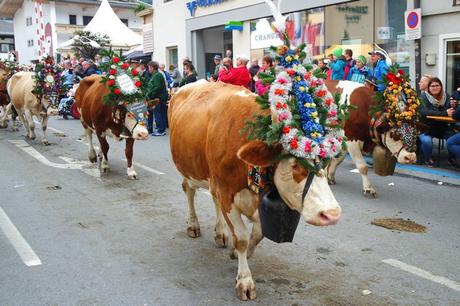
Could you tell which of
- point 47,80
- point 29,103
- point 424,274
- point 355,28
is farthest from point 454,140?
point 29,103

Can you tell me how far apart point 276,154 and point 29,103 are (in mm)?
10619

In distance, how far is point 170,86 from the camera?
1744 cm

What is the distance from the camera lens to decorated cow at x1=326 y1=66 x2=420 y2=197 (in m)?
6.55

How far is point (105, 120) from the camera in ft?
28.7

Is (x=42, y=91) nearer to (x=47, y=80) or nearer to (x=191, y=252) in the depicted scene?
(x=47, y=80)

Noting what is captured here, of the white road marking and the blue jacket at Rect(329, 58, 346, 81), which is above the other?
the blue jacket at Rect(329, 58, 346, 81)

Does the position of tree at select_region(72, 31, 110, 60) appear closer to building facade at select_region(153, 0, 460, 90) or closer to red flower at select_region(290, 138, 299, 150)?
building facade at select_region(153, 0, 460, 90)

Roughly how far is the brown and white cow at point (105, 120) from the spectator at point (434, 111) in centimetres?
493

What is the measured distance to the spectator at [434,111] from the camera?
9055 mm

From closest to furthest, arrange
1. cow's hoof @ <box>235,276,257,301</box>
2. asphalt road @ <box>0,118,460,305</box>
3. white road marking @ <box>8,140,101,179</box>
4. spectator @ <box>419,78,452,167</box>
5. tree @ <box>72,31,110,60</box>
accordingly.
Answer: cow's hoof @ <box>235,276,257,301</box> < asphalt road @ <box>0,118,460,305</box> < spectator @ <box>419,78,452,167</box> < white road marking @ <box>8,140,101,179</box> < tree @ <box>72,31,110,60</box>

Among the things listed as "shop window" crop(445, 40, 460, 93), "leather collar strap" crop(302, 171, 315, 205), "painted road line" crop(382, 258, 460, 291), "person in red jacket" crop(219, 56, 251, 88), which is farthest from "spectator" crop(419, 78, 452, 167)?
"leather collar strap" crop(302, 171, 315, 205)

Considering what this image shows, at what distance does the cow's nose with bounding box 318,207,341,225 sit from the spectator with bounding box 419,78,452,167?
6.41 m

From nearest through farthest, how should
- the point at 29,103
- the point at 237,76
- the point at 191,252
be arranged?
the point at 191,252, the point at 237,76, the point at 29,103

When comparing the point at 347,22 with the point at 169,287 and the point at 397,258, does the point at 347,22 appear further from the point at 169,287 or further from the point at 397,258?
the point at 169,287
